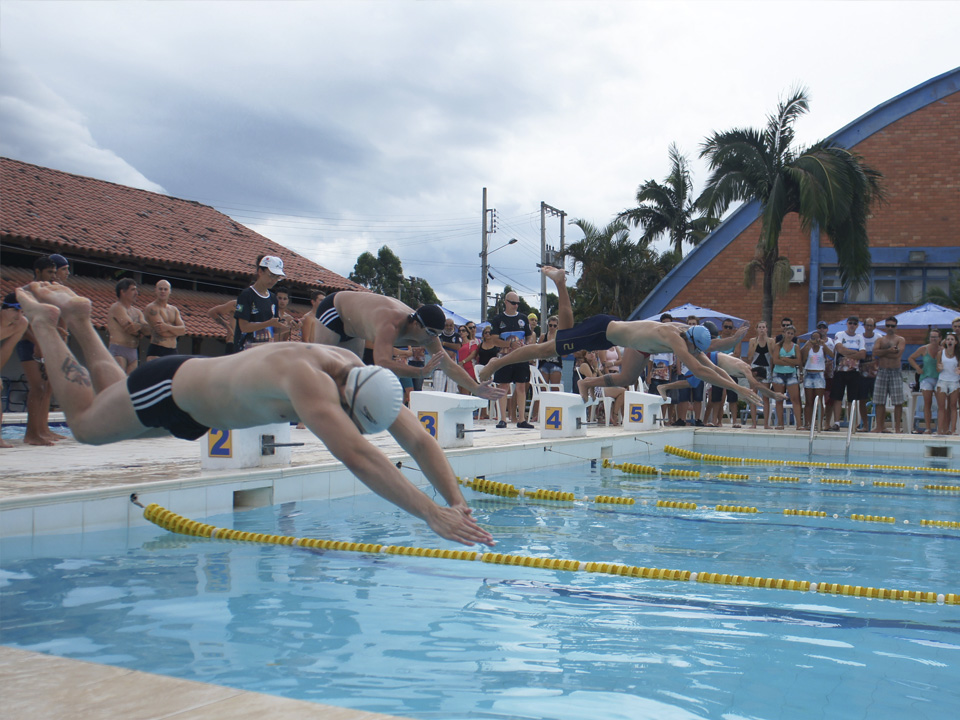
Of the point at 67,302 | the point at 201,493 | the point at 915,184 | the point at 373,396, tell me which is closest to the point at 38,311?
the point at 67,302

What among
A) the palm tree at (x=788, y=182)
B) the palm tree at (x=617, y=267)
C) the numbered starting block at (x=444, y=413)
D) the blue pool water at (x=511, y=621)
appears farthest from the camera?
the palm tree at (x=617, y=267)

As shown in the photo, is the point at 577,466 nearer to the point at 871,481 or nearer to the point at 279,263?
the point at 871,481

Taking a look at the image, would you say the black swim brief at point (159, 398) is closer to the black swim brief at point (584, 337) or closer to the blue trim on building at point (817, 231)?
the black swim brief at point (584, 337)

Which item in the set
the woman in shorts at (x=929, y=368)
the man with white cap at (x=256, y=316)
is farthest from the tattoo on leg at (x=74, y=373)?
the woman in shorts at (x=929, y=368)

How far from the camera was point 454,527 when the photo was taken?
279cm

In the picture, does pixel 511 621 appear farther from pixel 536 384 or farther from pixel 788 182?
pixel 788 182

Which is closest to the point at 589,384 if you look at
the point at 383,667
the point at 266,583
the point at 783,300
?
the point at 266,583

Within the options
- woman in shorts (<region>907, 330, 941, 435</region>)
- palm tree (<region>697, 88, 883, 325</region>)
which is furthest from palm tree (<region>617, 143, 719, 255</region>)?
woman in shorts (<region>907, 330, 941, 435</region>)

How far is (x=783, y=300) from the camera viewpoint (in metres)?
24.6

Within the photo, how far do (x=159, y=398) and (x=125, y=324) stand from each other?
18.8 ft

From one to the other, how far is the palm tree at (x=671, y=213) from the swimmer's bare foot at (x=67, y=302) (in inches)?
1120

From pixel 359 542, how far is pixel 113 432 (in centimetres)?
247

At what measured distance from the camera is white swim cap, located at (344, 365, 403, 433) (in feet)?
9.38

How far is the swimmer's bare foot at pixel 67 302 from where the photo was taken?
3.97 metres
